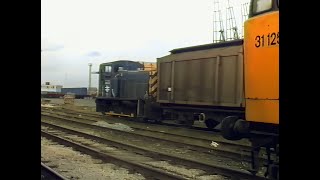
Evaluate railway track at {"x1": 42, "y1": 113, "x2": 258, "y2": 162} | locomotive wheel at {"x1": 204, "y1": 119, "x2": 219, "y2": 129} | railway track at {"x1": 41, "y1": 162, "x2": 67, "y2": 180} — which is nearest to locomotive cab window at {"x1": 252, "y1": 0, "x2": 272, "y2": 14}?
railway track at {"x1": 42, "y1": 113, "x2": 258, "y2": 162}

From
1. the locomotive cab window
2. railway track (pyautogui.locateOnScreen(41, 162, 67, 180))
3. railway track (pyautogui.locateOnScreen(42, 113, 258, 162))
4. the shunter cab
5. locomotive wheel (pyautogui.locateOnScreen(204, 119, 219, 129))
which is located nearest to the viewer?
the shunter cab

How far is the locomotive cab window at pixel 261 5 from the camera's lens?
209 inches

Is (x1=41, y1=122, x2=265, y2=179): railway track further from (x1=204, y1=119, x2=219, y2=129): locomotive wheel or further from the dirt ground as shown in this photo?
(x1=204, y1=119, x2=219, y2=129): locomotive wheel

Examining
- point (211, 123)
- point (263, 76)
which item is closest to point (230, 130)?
point (263, 76)

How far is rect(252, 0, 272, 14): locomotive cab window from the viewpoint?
17.4 feet

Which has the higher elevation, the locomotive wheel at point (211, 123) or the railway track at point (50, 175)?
the locomotive wheel at point (211, 123)

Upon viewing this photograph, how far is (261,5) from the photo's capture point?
5504mm

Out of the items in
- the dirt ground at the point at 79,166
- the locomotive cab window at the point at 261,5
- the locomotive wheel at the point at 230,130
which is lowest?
the dirt ground at the point at 79,166

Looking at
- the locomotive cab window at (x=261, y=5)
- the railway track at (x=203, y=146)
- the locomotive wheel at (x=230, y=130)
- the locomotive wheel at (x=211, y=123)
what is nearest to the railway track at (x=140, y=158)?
the locomotive wheel at (x=230, y=130)

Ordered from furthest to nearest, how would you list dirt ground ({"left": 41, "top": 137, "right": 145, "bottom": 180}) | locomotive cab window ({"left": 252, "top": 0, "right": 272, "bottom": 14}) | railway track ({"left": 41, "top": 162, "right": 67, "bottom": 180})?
dirt ground ({"left": 41, "top": 137, "right": 145, "bottom": 180}) < railway track ({"left": 41, "top": 162, "right": 67, "bottom": 180}) < locomotive cab window ({"left": 252, "top": 0, "right": 272, "bottom": 14})

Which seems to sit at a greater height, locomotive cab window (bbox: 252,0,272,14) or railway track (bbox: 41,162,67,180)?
locomotive cab window (bbox: 252,0,272,14)

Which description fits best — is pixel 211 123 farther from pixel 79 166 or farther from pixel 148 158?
pixel 79 166

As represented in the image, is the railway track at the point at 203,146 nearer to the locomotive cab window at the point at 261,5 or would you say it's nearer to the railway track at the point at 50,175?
the locomotive cab window at the point at 261,5
